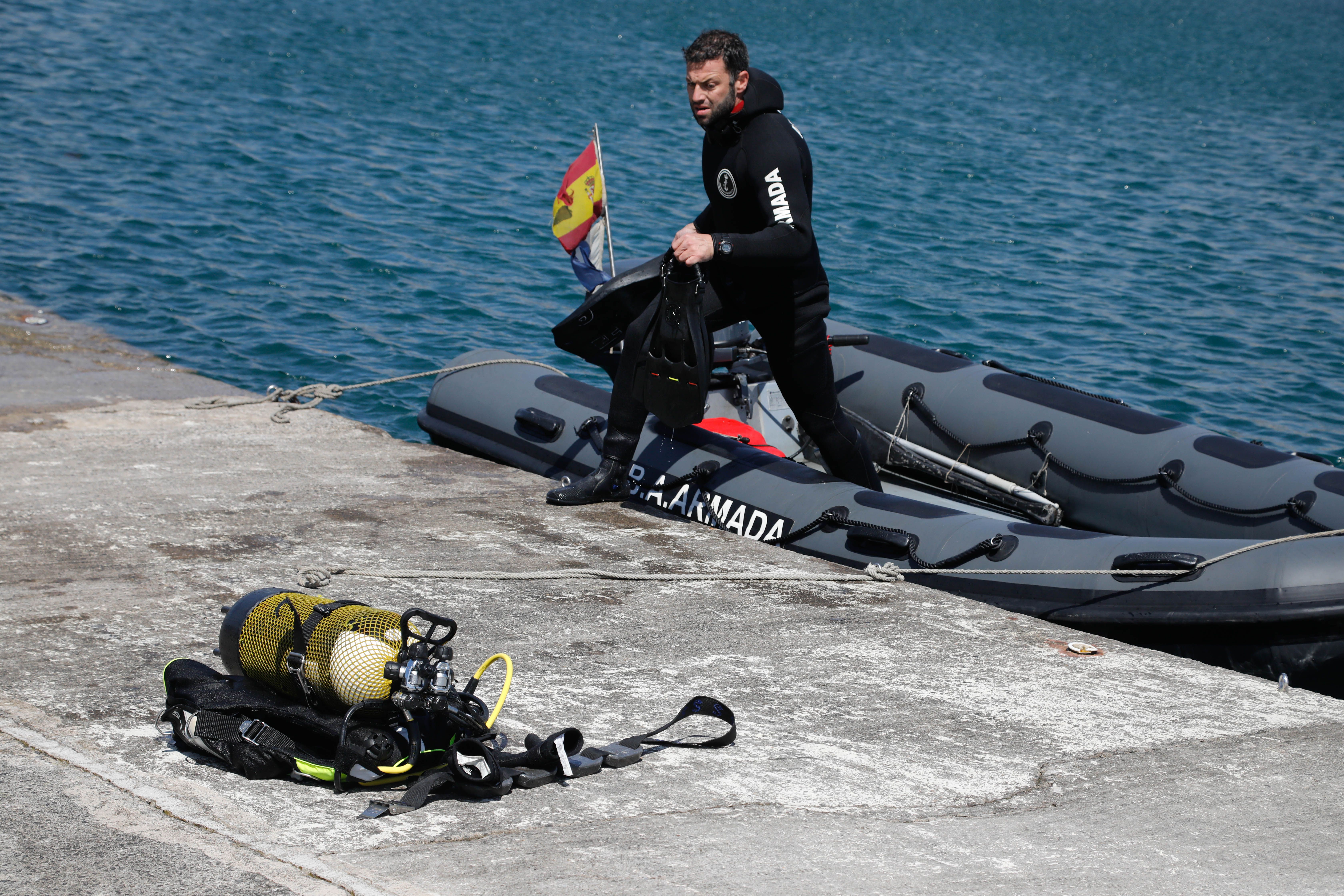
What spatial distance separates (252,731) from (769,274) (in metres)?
2.49

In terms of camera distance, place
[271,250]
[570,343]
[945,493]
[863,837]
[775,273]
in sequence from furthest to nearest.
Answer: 1. [271,250]
2. [945,493]
3. [570,343]
4. [775,273]
5. [863,837]

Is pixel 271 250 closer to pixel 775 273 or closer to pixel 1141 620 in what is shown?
pixel 775 273

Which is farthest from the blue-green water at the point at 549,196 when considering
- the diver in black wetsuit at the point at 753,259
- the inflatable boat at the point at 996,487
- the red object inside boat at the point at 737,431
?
the diver in black wetsuit at the point at 753,259

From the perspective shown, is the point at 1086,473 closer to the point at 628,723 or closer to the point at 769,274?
the point at 769,274

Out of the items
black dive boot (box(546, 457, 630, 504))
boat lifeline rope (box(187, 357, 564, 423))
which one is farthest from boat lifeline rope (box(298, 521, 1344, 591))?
boat lifeline rope (box(187, 357, 564, 423))

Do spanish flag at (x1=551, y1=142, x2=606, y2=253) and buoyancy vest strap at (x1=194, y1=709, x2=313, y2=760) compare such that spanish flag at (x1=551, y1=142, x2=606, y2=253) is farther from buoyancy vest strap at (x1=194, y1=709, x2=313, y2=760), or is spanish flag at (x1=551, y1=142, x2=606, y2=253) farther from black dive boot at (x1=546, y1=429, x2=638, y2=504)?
buoyancy vest strap at (x1=194, y1=709, x2=313, y2=760)

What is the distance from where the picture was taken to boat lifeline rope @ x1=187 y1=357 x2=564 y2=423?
19.4ft

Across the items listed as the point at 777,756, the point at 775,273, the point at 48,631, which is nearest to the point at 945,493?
the point at 775,273

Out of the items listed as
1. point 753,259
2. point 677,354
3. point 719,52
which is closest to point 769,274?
point 753,259

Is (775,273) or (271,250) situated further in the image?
(271,250)

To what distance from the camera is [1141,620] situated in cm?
416

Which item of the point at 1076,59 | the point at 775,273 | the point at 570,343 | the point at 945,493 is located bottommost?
the point at 945,493

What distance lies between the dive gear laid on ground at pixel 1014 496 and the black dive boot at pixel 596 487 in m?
0.16

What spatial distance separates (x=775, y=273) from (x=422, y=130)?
1098cm
